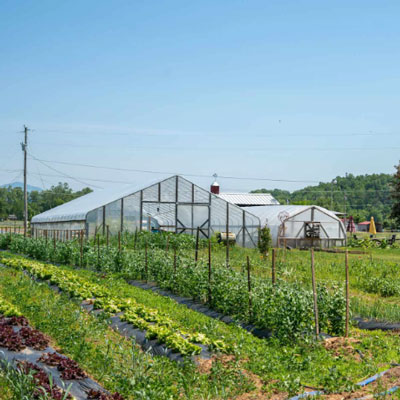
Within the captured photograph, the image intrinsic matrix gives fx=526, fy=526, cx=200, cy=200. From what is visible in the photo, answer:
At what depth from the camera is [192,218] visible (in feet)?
95.5

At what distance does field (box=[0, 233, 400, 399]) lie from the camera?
652 cm

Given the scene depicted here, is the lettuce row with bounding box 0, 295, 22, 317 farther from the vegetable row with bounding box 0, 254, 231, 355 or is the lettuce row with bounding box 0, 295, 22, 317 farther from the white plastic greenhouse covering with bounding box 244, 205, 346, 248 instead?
the white plastic greenhouse covering with bounding box 244, 205, 346, 248

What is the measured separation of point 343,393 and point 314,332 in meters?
2.46

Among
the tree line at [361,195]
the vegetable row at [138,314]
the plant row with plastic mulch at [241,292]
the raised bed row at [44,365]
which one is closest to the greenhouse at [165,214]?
the plant row with plastic mulch at [241,292]

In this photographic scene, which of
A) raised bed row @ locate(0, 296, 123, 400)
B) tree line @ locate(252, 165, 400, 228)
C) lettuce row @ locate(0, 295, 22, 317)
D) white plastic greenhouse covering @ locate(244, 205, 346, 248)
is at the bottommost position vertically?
raised bed row @ locate(0, 296, 123, 400)

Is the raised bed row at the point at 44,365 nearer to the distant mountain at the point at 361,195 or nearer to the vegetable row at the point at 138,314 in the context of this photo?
the vegetable row at the point at 138,314

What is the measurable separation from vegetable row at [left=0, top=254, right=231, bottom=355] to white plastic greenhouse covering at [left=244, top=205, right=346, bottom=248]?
18649 mm

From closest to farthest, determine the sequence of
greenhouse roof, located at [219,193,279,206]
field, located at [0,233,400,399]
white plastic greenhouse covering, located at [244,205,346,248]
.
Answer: field, located at [0,233,400,399] < white plastic greenhouse covering, located at [244,205,346,248] < greenhouse roof, located at [219,193,279,206]

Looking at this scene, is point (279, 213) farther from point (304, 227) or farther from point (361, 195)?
point (361, 195)

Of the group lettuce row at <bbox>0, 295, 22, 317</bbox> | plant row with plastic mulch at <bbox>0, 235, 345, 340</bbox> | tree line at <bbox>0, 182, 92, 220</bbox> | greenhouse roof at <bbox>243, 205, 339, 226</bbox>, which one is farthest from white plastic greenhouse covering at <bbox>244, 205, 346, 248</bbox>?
tree line at <bbox>0, 182, 92, 220</bbox>

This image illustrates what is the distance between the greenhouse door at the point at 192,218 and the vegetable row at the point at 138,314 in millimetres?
13800

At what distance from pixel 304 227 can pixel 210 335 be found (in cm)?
2447

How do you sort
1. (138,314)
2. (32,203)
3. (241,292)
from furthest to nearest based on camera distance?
(32,203) < (241,292) < (138,314)

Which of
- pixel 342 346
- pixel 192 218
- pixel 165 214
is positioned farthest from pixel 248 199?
pixel 342 346
